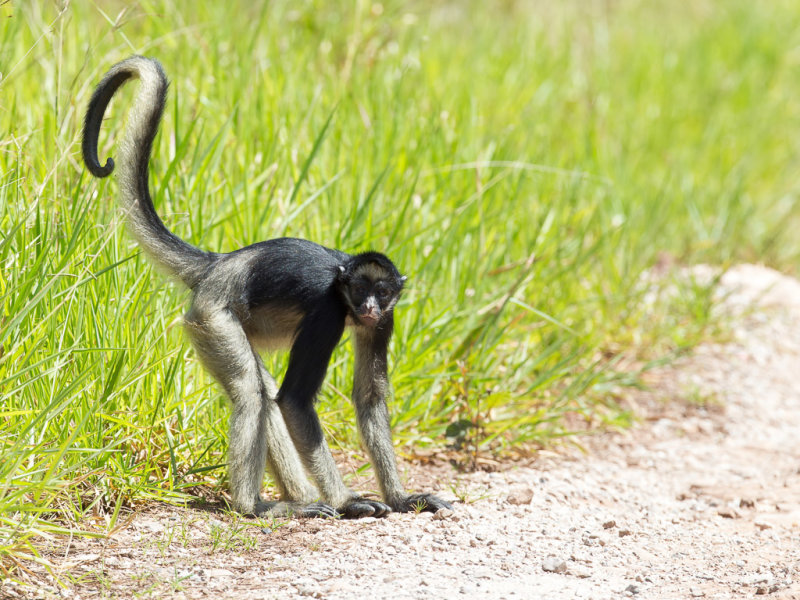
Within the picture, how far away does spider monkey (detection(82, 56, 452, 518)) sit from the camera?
4.02 meters

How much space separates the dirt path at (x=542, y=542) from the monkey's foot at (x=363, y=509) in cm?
6

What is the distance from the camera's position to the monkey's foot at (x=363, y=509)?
413cm

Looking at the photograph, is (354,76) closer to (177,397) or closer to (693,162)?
(177,397)

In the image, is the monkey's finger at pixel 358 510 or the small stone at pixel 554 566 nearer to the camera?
the small stone at pixel 554 566

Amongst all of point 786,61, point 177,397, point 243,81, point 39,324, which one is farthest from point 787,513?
point 786,61

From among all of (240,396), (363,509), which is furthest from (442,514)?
(240,396)

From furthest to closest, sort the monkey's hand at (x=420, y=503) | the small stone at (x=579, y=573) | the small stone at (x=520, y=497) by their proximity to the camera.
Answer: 1. the small stone at (x=520, y=497)
2. the monkey's hand at (x=420, y=503)
3. the small stone at (x=579, y=573)

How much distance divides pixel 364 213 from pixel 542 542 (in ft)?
7.44

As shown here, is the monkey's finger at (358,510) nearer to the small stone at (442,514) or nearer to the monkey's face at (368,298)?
the small stone at (442,514)

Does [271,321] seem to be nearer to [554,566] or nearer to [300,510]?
[300,510]

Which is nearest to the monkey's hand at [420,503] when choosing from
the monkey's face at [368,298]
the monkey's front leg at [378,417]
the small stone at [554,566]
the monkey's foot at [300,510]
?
the monkey's front leg at [378,417]

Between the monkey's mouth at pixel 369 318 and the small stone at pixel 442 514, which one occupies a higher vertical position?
the monkey's mouth at pixel 369 318

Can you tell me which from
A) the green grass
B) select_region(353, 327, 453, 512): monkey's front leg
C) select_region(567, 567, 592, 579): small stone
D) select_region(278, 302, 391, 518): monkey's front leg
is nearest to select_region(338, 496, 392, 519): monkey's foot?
select_region(278, 302, 391, 518): monkey's front leg

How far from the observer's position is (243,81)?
6.23 m
